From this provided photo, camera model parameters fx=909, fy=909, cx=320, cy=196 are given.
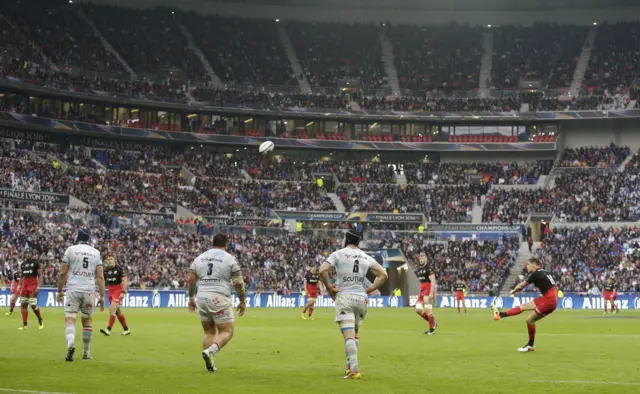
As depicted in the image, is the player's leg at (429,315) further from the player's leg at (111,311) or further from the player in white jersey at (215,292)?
the player in white jersey at (215,292)

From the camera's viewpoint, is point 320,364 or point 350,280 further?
Result: point 320,364

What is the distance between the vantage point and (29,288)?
28547 millimetres

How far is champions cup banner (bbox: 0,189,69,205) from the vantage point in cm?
6456

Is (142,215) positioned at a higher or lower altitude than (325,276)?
higher

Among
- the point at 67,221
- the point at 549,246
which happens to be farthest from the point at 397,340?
the point at 549,246

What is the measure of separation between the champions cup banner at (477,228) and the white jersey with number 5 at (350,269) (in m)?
64.3

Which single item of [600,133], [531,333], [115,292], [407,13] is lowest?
[531,333]

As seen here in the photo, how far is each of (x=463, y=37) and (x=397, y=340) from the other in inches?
3126

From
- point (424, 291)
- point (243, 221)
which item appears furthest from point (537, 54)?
point (424, 291)

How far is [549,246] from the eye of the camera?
74.6 metres

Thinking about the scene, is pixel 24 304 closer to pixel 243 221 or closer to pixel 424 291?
pixel 424 291

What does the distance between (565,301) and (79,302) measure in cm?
5302

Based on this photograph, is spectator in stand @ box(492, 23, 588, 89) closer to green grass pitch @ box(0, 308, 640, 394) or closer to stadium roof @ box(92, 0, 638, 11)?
stadium roof @ box(92, 0, 638, 11)

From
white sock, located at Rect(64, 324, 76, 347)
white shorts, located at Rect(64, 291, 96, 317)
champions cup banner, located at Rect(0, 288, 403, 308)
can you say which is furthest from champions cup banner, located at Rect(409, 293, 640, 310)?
white sock, located at Rect(64, 324, 76, 347)
